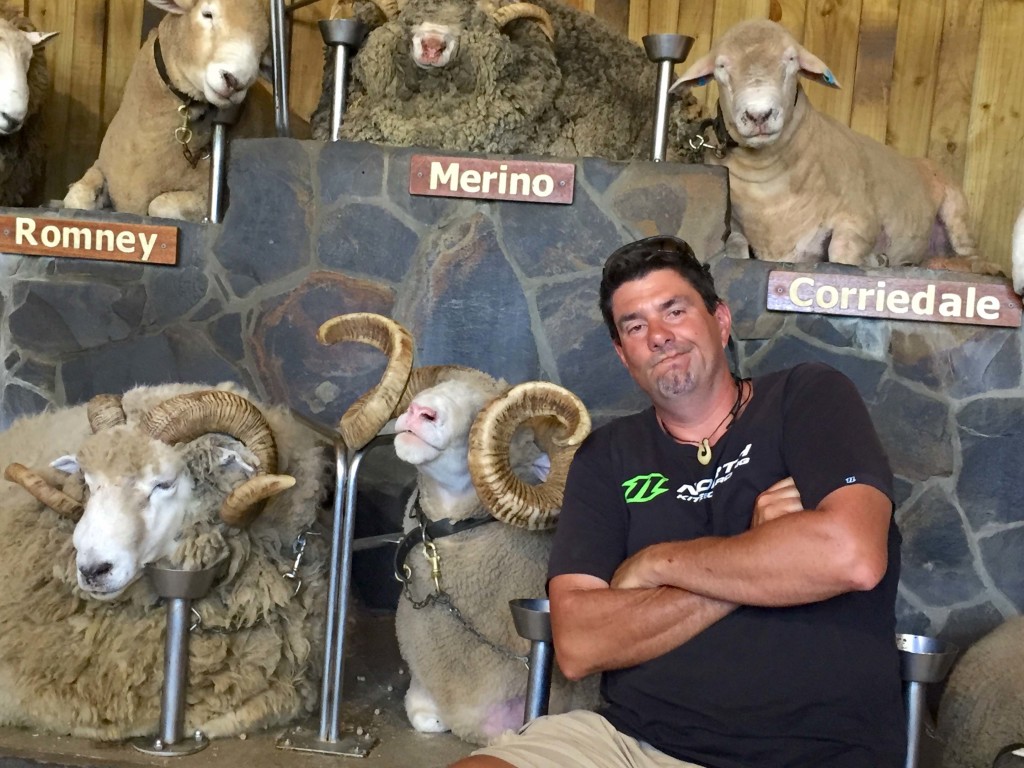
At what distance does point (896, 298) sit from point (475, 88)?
180cm

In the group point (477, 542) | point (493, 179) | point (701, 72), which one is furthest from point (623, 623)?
point (701, 72)

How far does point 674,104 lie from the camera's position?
15.4ft

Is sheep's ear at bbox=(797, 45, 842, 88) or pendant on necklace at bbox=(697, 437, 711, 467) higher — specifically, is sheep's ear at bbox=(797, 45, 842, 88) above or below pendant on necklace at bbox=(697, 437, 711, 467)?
above

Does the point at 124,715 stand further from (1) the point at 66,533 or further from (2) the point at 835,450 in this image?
(2) the point at 835,450

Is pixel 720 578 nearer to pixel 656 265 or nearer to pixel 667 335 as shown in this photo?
pixel 667 335

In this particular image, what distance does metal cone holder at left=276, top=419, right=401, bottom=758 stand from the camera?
298 centimetres

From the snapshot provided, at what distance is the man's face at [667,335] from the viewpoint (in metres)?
2.48

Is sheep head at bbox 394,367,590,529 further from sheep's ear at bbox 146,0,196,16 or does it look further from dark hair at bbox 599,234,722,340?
sheep's ear at bbox 146,0,196,16

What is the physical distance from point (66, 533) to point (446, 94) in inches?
85.9

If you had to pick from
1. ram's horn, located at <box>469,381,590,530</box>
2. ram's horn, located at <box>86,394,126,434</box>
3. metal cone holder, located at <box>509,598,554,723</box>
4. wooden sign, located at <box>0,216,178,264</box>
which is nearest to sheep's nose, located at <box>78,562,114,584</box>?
ram's horn, located at <box>86,394,126,434</box>

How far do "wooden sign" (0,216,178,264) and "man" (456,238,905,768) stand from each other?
254 cm

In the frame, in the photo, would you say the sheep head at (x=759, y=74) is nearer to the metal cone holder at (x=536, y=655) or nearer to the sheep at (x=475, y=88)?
the sheep at (x=475, y=88)

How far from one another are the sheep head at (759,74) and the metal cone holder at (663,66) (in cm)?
12

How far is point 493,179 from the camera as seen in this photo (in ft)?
13.7
